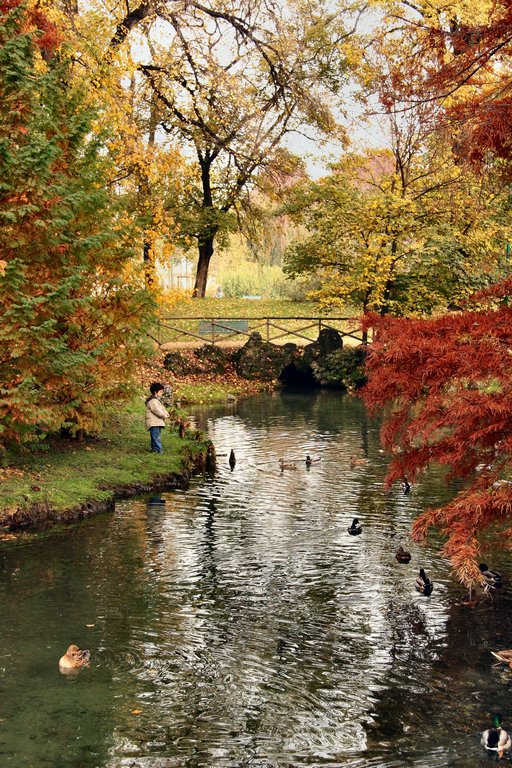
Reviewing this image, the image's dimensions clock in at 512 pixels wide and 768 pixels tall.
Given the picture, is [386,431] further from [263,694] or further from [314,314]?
[314,314]

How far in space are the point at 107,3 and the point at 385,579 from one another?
17.8 meters

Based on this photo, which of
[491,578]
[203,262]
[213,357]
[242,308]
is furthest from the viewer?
[203,262]

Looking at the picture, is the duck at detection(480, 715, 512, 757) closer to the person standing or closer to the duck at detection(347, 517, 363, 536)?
the duck at detection(347, 517, 363, 536)

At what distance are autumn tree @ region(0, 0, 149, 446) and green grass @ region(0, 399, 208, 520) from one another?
2.11 ft

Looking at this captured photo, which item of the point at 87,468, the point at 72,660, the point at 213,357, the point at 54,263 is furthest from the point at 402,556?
the point at 213,357

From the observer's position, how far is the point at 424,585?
12836 mm

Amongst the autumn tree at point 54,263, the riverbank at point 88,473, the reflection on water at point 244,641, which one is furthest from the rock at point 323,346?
the reflection on water at point 244,641

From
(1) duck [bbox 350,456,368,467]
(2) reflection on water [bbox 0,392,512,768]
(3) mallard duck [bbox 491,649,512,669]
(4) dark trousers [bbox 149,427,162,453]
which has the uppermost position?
(4) dark trousers [bbox 149,427,162,453]

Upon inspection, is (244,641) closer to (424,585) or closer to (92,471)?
(424,585)

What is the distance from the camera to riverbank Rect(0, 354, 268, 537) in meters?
17.2

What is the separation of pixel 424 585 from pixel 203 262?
41705 mm

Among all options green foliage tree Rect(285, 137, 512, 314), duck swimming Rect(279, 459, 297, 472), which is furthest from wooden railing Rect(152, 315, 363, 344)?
duck swimming Rect(279, 459, 297, 472)

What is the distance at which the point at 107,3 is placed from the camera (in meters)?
25.1

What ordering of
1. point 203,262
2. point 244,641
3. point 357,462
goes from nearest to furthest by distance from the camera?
point 244,641
point 357,462
point 203,262
